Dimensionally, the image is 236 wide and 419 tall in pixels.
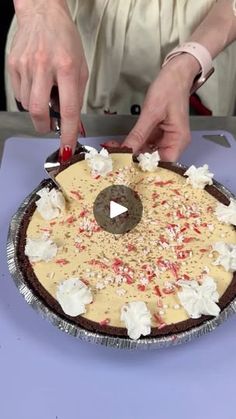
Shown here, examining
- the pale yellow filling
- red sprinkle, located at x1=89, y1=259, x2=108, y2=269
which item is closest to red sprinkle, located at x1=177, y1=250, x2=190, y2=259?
the pale yellow filling

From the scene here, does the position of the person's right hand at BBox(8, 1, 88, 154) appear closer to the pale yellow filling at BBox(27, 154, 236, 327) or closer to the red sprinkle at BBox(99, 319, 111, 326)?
the pale yellow filling at BBox(27, 154, 236, 327)

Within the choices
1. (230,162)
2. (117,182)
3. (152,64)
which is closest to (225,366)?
(117,182)

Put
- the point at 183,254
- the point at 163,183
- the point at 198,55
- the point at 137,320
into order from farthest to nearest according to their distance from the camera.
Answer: the point at 198,55
the point at 163,183
the point at 183,254
the point at 137,320

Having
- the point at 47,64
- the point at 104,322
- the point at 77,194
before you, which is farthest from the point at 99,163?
the point at 104,322

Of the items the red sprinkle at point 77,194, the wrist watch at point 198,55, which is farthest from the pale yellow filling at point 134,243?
the wrist watch at point 198,55

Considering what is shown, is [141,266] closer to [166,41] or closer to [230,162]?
[230,162]

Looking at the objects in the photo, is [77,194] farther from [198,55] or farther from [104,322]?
[198,55]
